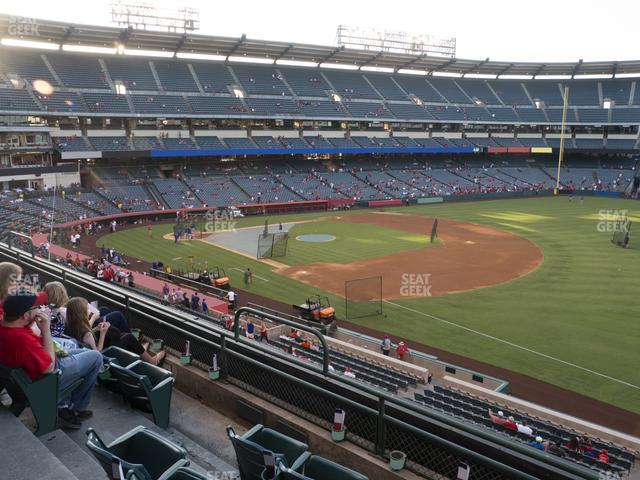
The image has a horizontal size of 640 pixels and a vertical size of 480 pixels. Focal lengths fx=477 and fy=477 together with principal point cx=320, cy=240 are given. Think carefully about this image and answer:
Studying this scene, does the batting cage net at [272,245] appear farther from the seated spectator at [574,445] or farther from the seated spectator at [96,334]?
the seated spectator at [96,334]

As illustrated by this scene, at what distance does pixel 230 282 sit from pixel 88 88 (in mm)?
44959

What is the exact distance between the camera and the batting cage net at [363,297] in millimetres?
25203

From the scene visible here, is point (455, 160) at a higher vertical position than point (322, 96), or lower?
lower

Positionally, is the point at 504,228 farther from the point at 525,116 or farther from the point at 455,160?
the point at 525,116

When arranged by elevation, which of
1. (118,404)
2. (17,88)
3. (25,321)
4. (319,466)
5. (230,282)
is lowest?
(230,282)

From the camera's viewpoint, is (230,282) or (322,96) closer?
(230,282)

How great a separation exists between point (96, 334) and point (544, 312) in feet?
75.5

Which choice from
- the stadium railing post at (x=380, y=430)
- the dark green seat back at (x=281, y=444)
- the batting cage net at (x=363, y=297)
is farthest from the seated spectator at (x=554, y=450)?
the batting cage net at (x=363, y=297)

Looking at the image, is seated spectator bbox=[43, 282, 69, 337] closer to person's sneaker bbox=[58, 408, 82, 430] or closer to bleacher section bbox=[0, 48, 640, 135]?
person's sneaker bbox=[58, 408, 82, 430]

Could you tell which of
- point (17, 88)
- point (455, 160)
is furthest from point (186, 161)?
point (455, 160)

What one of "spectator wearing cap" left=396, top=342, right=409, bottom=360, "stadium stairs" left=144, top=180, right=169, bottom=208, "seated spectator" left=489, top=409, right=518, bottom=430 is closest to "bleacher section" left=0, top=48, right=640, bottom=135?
"stadium stairs" left=144, top=180, right=169, bottom=208

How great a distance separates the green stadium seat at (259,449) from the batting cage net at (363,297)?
19823 mm

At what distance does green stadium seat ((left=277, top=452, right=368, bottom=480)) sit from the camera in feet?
13.5

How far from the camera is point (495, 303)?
2620cm
